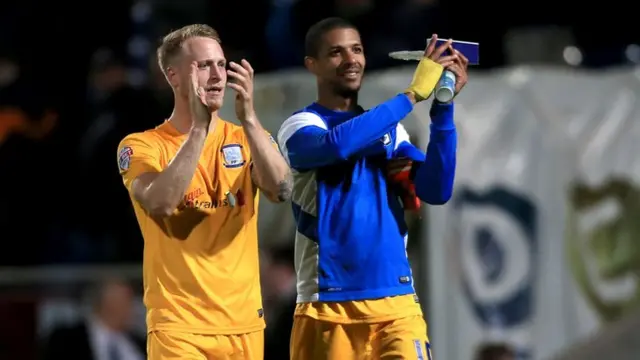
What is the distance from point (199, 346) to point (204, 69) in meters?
1.08

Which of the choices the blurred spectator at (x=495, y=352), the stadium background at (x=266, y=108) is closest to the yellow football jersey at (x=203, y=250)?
the stadium background at (x=266, y=108)

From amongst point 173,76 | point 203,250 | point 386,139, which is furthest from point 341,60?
point 203,250

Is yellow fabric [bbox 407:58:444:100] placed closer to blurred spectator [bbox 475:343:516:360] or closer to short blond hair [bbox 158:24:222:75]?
short blond hair [bbox 158:24:222:75]

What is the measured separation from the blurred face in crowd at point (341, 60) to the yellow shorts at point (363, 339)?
1.00 m

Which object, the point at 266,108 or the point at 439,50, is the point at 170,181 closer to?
the point at 439,50

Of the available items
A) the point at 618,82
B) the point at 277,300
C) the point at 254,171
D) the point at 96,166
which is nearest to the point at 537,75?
the point at 618,82

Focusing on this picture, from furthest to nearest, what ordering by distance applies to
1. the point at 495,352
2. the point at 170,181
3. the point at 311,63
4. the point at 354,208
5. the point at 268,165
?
1. the point at 495,352
2. the point at 311,63
3. the point at 354,208
4. the point at 268,165
5. the point at 170,181

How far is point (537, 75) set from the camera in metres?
9.38

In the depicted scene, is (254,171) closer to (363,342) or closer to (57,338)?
(363,342)

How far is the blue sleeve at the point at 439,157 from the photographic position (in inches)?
230

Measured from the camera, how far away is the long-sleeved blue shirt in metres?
5.82

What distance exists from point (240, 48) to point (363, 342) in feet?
18.6

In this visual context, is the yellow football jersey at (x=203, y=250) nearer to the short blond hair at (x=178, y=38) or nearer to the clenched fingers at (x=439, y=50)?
the short blond hair at (x=178, y=38)

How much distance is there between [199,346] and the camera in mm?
5438
